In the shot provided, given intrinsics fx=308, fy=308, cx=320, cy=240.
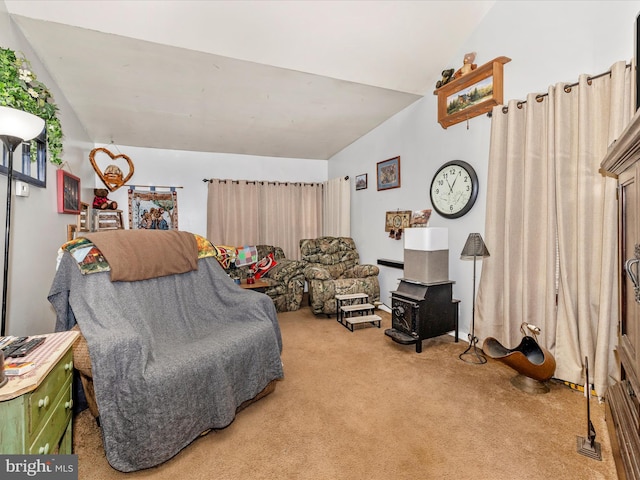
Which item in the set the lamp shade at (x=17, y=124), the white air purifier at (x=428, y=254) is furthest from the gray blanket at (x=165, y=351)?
the white air purifier at (x=428, y=254)

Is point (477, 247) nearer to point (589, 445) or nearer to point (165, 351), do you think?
point (589, 445)

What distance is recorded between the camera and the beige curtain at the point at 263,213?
5145 mm

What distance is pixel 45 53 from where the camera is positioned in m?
2.35

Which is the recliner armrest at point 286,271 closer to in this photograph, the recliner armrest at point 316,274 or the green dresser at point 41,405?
the recliner armrest at point 316,274

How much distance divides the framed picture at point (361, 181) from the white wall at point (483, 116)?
10 centimetres

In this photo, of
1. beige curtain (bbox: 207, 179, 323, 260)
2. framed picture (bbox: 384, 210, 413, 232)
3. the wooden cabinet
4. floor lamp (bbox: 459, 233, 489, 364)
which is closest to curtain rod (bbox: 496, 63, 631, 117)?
the wooden cabinet

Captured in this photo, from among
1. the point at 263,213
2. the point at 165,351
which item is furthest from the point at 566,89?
the point at 263,213

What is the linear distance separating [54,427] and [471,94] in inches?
140

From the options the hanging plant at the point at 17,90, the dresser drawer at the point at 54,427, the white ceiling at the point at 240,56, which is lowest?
the dresser drawer at the point at 54,427

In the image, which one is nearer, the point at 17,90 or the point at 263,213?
the point at 17,90

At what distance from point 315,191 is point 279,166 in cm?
80

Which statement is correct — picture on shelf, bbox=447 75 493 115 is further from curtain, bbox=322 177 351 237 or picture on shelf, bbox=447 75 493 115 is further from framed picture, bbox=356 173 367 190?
curtain, bbox=322 177 351 237

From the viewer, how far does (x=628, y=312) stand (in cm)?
143

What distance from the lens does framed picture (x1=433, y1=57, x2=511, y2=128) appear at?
2580 mm
